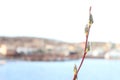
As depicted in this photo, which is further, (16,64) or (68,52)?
(68,52)

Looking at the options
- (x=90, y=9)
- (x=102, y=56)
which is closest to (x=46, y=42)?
(x=102, y=56)

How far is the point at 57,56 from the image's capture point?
33.7 feet

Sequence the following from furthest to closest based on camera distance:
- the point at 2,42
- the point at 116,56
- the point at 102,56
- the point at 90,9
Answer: the point at 116,56
the point at 102,56
the point at 2,42
the point at 90,9

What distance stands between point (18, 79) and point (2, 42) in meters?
3.06

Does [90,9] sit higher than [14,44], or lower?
higher

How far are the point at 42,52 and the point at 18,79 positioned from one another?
185 inches

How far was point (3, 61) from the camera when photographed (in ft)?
27.5

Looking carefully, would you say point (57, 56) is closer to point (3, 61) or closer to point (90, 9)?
point (3, 61)

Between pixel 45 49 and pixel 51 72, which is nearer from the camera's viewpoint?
pixel 51 72

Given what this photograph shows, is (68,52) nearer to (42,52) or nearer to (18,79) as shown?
(42,52)

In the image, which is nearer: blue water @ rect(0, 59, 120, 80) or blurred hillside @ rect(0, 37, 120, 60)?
blue water @ rect(0, 59, 120, 80)

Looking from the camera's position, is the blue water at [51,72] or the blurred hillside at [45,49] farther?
the blurred hillside at [45,49]

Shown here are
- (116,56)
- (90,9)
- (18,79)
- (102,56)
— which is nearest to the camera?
(90,9)

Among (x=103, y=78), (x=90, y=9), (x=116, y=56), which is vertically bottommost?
(x=116, y=56)
